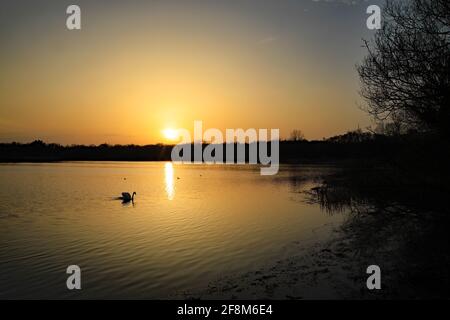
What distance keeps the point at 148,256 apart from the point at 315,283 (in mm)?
5543

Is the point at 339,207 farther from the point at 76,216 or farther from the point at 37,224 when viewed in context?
the point at 37,224

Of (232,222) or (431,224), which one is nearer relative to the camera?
(431,224)

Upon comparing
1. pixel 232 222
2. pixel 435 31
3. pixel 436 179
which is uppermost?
pixel 435 31

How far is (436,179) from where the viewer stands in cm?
1349

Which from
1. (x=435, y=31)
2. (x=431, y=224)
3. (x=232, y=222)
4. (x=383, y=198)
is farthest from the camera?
(x=383, y=198)

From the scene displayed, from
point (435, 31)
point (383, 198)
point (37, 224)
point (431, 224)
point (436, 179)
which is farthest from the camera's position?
point (383, 198)

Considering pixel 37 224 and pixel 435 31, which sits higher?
pixel 435 31

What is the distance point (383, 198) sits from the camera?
2367 centimetres
